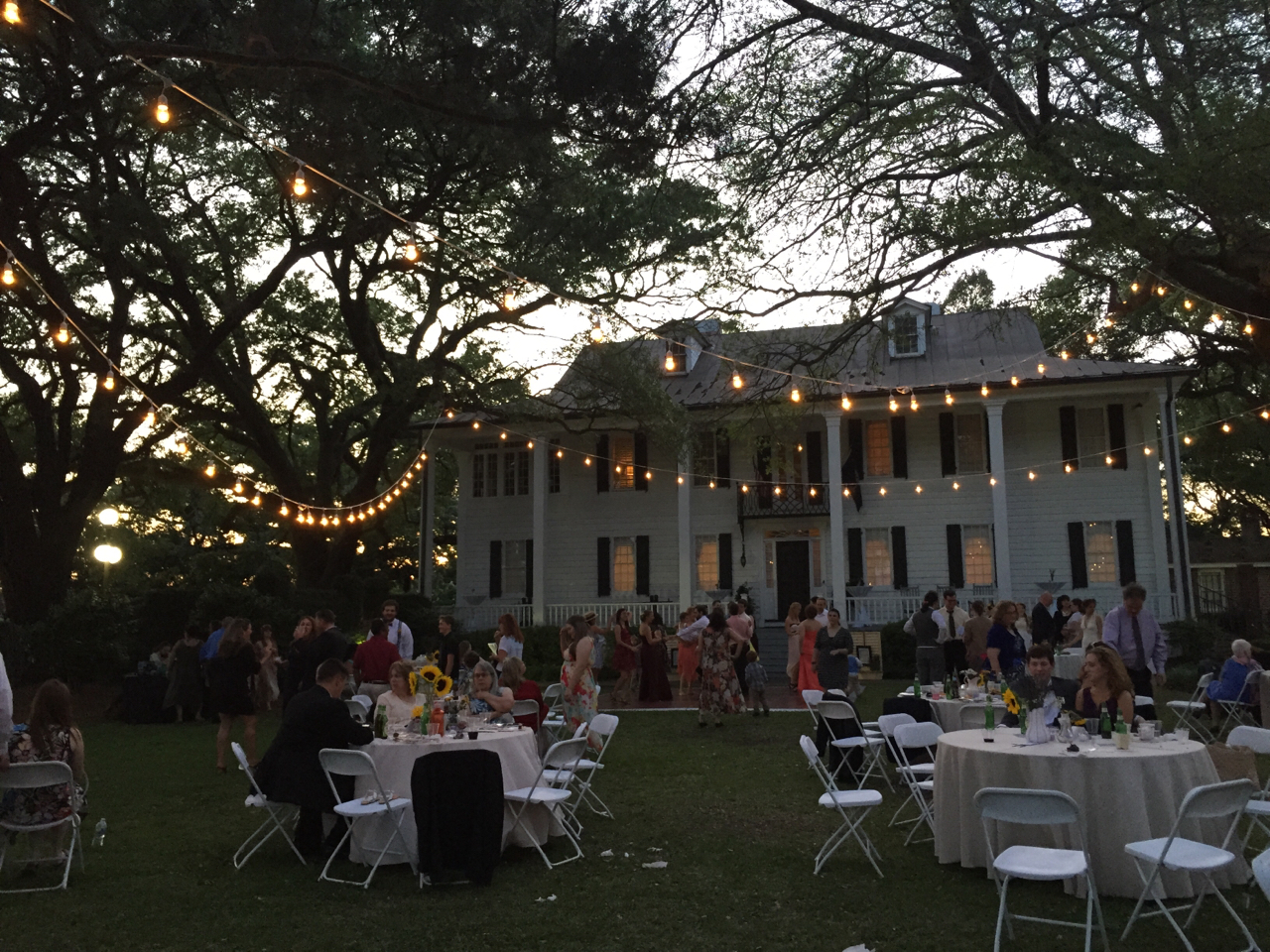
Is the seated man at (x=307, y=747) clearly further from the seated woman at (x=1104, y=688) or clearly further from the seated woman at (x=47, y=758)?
the seated woman at (x=1104, y=688)

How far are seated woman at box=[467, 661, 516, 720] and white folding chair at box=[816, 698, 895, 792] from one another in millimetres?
2681

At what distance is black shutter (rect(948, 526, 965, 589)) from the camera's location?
2502cm

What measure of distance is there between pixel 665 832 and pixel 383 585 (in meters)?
19.3

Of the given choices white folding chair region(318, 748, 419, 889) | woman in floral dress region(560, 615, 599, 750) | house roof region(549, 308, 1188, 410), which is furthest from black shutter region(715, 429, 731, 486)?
white folding chair region(318, 748, 419, 889)

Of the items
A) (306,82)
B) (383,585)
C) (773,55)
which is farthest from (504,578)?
(773,55)

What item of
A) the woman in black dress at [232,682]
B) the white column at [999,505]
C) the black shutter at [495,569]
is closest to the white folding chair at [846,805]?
the woman in black dress at [232,682]

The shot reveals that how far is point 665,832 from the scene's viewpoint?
805 cm

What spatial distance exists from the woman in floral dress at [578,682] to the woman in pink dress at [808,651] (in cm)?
317

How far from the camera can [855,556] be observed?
26.0 meters

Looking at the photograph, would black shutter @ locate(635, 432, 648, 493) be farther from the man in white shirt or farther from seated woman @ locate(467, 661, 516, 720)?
seated woman @ locate(467, 661, 516, 720)

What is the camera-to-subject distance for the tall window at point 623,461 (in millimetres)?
27938

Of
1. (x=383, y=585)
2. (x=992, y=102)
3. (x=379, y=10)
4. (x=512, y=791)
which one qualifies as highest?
(x=379, y=10)

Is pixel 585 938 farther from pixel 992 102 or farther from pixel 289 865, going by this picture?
pixel 992 102

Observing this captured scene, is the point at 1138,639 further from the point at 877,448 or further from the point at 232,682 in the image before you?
the point at 877,448
